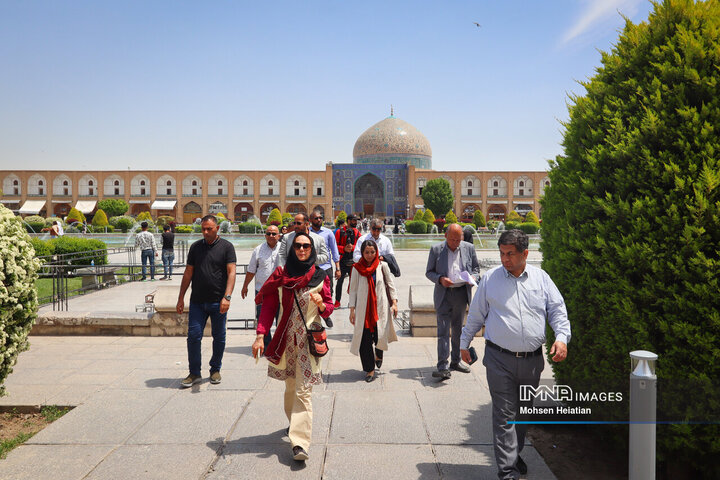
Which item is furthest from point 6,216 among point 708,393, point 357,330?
point 708,393

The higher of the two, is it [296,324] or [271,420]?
[296,324]

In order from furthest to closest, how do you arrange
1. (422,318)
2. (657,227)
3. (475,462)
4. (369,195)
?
(369,195), (422,318), (475,462), (657,227)

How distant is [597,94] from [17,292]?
3.75m

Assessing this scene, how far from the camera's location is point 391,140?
58.9m

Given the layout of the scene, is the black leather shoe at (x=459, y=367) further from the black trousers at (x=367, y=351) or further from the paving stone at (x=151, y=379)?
the paving stone at (x=151, y=379)

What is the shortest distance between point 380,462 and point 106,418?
76.5 inches

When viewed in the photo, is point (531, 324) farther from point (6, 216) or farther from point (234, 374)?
point (6, 216)

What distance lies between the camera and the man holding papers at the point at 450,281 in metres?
4.38

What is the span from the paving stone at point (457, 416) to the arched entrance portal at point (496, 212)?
5261cm

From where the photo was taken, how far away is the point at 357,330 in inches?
174

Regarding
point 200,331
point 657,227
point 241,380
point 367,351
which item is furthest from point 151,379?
point 657,227

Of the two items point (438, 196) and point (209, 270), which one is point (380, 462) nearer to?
point (209, 270)

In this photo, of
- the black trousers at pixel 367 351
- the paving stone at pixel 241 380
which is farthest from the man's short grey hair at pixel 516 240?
the paving stone at pixel 241 380

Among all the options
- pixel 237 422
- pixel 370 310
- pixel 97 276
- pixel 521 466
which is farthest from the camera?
pixel 97 276
